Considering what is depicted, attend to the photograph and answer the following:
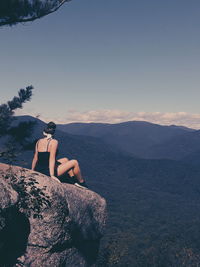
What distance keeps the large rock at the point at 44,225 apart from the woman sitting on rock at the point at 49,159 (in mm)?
479

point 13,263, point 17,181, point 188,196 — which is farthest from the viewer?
point 188,196

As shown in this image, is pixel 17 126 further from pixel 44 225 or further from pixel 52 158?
pixel 44 225

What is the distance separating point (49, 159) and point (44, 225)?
1730 millimetres

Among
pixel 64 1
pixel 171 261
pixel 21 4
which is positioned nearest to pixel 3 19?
pixel 21 4

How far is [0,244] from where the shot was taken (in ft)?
19.9

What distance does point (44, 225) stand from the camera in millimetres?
6891

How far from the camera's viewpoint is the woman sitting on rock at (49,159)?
7758 millimetres

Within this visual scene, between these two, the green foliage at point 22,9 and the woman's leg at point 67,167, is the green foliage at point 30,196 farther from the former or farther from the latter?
the green foliage at point 22,9

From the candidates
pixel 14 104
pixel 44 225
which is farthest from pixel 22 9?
pixel 44 225

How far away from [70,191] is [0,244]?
2226 millimetres

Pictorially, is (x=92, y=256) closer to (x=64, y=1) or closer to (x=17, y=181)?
(x=17, y=181)

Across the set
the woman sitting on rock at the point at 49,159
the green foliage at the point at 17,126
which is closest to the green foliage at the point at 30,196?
the woman sitting on rock at the point at 49,159

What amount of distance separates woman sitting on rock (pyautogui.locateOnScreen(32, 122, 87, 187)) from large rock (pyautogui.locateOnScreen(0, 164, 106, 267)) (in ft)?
1.57

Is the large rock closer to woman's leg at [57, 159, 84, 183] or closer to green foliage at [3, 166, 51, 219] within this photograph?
green foliage at [3, 166, 51, 219]
